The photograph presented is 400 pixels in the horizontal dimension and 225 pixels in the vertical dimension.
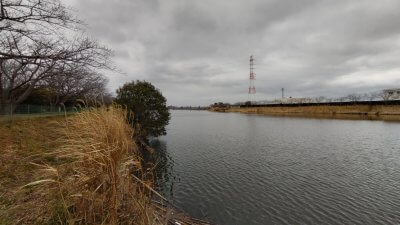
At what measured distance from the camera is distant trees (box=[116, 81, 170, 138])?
2747 cm

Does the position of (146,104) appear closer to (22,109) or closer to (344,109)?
(22,109)

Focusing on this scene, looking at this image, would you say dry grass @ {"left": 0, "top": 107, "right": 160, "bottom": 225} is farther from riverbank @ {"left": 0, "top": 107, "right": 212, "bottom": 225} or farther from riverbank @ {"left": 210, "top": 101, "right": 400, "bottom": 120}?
riverbank @ {"left": 210, "top": 101, "right": 400, "bottom": 120}

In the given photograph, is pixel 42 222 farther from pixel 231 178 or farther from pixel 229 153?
pixel 229 153

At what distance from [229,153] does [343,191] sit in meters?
10.2

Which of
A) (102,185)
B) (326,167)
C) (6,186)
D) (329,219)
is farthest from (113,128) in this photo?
(326,167)

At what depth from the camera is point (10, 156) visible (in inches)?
319

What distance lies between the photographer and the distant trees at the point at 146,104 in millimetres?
27469

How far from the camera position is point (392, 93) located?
280ft

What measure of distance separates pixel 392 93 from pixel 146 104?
90699mm

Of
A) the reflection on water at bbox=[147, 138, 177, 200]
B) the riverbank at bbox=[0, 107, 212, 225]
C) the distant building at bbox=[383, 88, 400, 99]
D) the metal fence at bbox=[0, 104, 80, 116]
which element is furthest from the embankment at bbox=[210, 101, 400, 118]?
the riverbank at bbox=[0, 107, 212, 225]

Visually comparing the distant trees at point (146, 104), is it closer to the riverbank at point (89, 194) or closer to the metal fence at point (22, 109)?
the metal fence at point (22, 109)

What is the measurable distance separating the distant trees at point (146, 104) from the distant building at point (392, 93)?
3211 inches

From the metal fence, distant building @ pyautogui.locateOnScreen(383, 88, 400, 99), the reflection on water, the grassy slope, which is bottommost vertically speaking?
the reflection on water

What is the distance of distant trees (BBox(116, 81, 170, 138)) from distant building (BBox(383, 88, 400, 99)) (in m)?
81.6
